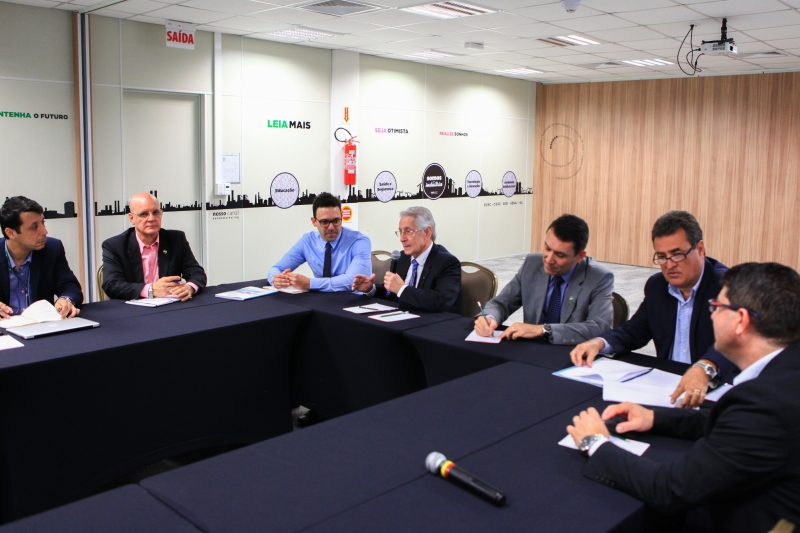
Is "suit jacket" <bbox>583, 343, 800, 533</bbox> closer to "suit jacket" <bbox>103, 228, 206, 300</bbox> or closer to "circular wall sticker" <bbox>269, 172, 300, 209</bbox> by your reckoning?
"suit jacket" <bbox>103, 228, 206, 300</bbox>

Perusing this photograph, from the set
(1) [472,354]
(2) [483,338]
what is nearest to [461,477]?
(1) [472,354]

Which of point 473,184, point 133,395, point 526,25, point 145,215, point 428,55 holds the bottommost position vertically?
point 133,395

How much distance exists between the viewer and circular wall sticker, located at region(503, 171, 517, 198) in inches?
442

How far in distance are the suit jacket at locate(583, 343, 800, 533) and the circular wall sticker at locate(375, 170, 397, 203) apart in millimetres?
7695

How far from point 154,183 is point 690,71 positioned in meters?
7.41

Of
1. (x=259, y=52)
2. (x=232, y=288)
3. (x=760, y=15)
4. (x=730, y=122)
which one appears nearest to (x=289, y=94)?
(x=259, y=52)

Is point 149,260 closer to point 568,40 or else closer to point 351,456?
point 351,456

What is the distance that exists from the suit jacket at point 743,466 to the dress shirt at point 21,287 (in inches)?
128

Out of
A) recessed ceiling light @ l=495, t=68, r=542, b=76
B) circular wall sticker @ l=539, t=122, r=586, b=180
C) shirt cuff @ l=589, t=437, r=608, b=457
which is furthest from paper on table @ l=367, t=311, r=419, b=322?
circular wall sticker @ l=539, t=122, r=586, b=180

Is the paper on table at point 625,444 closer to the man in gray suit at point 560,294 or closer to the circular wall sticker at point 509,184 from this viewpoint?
the man in gray suit at point 560,294

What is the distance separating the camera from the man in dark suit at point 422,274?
12.3 feet

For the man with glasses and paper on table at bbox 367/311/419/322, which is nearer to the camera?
the man with glasses

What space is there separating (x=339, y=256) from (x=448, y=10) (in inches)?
114

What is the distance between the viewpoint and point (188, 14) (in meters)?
6.19
